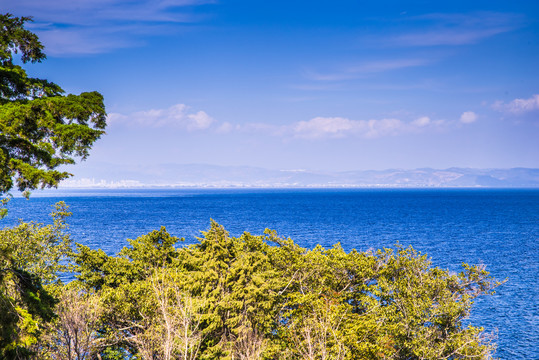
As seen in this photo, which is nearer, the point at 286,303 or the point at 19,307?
the point at 19,307

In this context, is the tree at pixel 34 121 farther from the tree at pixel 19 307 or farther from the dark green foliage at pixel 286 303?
the dark green foliage at pixel 286 303

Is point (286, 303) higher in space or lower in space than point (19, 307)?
lower

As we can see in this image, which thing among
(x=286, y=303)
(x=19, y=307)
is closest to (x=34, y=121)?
(x=19, y=307)

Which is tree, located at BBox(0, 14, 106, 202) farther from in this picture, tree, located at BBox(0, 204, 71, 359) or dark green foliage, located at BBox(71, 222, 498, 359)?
dark green foliage, located at BBox(71, 222, 498, 359)

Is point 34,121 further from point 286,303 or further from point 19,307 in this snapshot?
point 286,303

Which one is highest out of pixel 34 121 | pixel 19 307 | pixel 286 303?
pixel 34 121

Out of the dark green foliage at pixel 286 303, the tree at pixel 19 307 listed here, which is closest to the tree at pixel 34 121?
the tree at pixel 19 307

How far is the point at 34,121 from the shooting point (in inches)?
491

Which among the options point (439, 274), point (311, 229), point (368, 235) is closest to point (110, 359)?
point (439, 274)

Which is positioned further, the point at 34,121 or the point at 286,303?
the point at 286,303

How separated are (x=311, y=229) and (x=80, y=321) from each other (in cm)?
9228


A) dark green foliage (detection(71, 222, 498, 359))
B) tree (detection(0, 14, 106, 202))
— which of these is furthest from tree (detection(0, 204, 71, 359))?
dark green foliage (detection(71, 222, 498, 359))

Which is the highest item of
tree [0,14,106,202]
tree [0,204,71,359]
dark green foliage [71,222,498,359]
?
tree [0,14,106,202]

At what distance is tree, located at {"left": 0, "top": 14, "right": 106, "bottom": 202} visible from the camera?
39.4 feet
